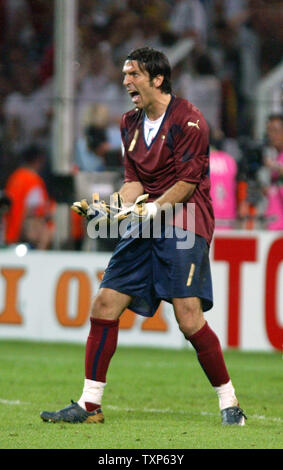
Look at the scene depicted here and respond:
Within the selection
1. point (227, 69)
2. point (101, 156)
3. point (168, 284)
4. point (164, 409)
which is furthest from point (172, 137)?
point (227, 69)

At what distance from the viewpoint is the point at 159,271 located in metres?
6.89

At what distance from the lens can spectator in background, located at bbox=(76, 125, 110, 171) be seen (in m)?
13.7

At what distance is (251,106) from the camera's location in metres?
14.3

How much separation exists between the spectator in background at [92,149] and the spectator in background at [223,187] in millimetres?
1496

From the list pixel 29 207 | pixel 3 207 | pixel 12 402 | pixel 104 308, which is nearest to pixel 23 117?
pixel 29 207

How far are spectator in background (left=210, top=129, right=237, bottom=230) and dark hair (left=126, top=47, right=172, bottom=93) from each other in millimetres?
5716

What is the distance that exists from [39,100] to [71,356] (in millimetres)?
4870

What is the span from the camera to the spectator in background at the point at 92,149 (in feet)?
45.1

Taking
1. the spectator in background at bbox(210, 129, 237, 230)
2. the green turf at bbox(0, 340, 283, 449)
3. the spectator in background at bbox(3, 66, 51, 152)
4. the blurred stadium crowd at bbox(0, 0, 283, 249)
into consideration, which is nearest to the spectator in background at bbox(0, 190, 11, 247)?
the blurred stadium crowd at bbox(0, 0, 283, 249)

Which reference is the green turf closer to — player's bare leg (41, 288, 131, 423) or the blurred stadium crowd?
player's bare leg (41, 288, 131, 423)

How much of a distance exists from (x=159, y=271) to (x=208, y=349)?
529 millimetres

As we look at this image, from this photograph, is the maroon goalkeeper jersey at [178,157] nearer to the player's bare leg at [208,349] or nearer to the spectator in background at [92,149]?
the player's bare leg at [208,349]

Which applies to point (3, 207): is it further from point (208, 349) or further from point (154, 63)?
point (208, 349)

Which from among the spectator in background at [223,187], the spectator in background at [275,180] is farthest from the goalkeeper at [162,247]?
the spectator in background at [223,187]
